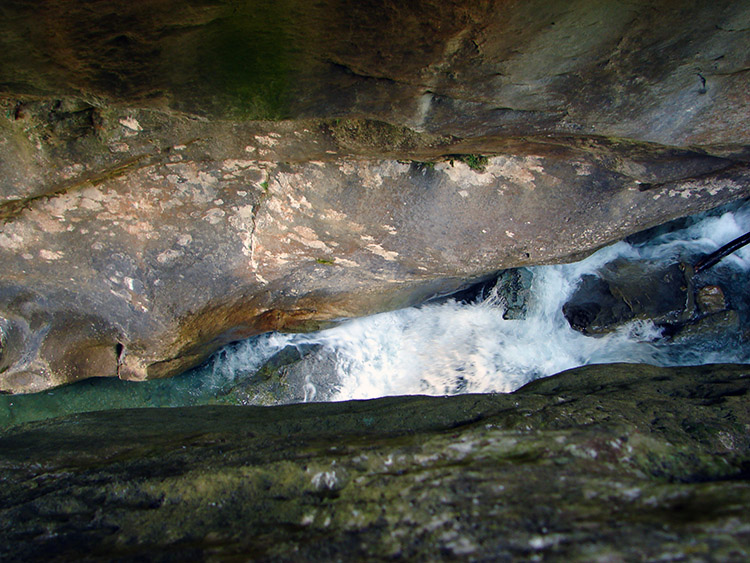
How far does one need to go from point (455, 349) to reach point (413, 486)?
3.06 m

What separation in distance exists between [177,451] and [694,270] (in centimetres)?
425

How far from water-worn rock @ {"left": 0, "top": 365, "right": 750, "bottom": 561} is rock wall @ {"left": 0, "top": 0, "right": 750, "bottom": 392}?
1257 mm

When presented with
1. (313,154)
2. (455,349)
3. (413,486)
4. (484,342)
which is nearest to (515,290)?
(484,342)

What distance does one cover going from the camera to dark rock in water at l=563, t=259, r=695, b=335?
12.4ft

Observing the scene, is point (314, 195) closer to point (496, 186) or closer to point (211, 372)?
point (496, 186)

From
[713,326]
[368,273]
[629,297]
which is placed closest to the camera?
[368,273]

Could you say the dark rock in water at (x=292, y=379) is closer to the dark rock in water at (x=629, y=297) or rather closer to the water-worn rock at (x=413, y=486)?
the water-worn rock at (x=413, y=486)

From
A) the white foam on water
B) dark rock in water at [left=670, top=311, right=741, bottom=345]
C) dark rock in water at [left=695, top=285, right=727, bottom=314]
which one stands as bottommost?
the white foam on water

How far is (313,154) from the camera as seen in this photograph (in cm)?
249

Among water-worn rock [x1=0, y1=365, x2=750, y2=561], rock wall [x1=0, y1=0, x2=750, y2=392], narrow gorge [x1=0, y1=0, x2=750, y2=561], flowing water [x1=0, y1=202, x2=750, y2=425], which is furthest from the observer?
flowing water [x1=0, y1=202, x2=750, y2=425]

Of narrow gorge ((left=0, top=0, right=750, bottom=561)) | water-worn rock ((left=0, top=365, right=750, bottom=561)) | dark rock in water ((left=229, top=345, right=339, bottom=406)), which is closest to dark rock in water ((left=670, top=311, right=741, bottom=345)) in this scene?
narrow gorge ((left=0, top=0, right=750, bottom=561))

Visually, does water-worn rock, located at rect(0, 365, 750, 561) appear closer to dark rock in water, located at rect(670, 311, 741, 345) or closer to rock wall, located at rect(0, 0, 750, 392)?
rock wall, located at rect(0, 0, 750, 392)

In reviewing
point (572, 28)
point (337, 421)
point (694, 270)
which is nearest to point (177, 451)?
point (337, 421)

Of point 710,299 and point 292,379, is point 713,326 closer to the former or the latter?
point 710,299
